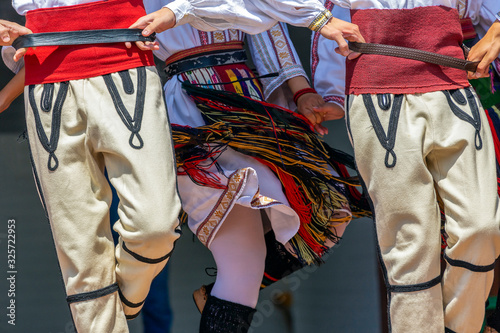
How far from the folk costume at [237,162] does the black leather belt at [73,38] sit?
492 mm

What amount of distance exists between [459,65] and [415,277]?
2.24 feet

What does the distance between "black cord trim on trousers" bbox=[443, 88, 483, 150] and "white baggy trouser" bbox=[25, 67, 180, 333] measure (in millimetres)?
906

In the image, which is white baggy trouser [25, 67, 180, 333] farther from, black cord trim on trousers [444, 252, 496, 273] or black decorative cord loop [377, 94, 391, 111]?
black cord trim on trousers [444, 252, 496, 273]

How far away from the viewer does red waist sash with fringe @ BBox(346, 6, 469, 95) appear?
7.49ft

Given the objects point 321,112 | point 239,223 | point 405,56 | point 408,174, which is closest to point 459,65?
point 405,56

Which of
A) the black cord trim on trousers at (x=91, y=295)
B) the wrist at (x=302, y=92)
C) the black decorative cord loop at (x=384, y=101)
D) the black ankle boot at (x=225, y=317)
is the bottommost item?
the black ankle boot at (x=225, y=317)

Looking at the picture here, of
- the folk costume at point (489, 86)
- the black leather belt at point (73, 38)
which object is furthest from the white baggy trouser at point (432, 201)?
the black leather belt at point (73, 38)

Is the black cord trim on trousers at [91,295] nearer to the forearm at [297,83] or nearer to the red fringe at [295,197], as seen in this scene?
the red fringe at [295,197]

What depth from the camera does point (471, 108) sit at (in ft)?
7.44

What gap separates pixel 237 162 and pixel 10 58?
90 centimetres

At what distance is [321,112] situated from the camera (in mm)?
2820

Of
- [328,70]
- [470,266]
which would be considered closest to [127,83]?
[328,70]

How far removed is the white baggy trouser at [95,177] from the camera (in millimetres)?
2211

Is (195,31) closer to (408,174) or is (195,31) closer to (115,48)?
(115,48)
